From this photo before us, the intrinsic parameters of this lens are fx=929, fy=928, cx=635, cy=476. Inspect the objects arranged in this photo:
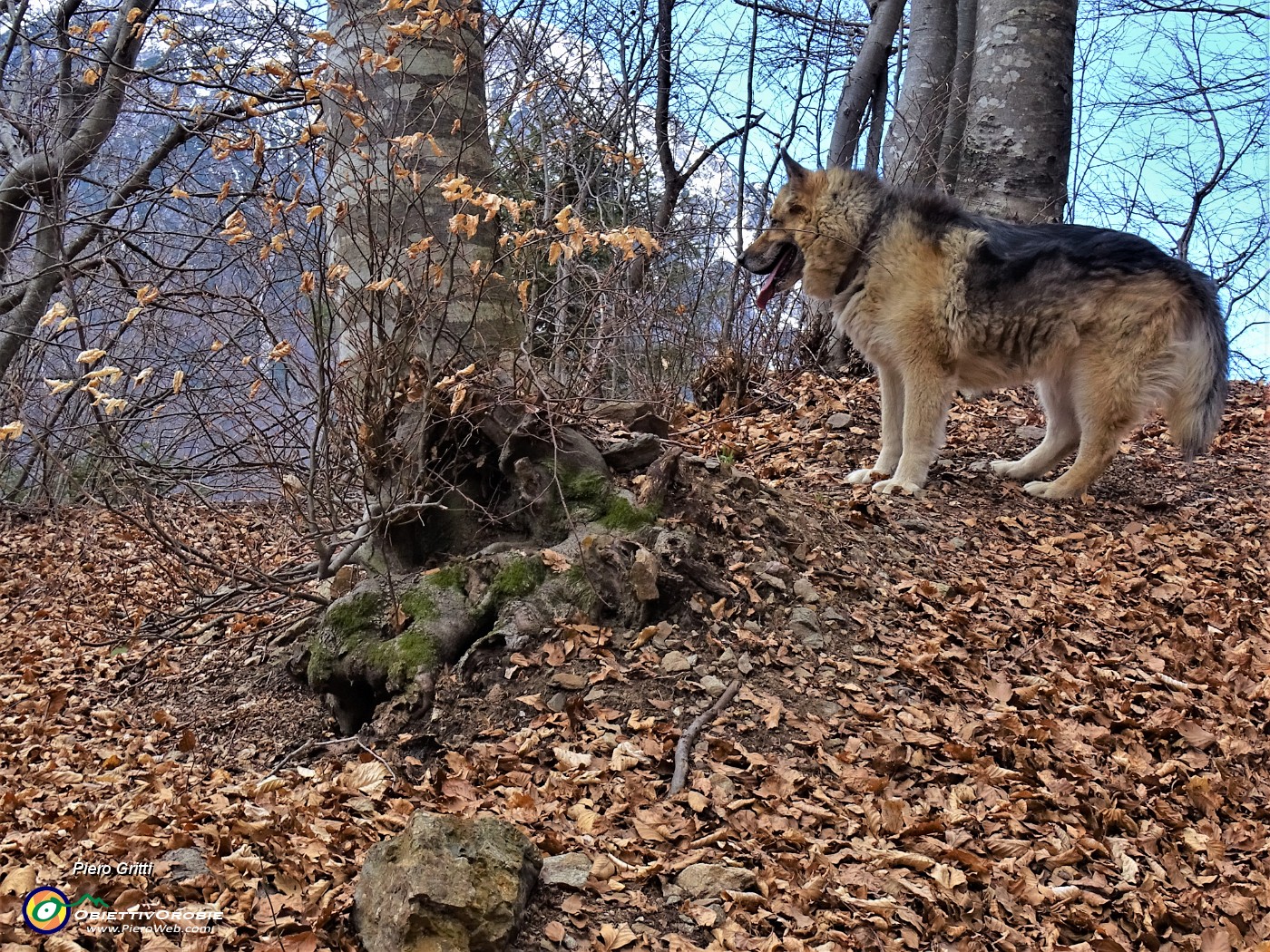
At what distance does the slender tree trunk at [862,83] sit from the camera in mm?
9312

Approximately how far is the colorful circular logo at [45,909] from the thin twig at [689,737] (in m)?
1.85

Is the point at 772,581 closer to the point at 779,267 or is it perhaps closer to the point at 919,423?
the point at 919,423

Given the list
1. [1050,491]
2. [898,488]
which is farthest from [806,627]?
[1050,491]

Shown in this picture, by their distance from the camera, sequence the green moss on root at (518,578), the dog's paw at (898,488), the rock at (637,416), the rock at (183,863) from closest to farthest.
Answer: the rock at (183,863) < the green moss on root at (518,578) < the rock at (637,416) < the dog's paw at (898,488)

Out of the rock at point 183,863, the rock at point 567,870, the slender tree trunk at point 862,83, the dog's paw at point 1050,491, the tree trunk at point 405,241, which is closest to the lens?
the rock at point 183,863

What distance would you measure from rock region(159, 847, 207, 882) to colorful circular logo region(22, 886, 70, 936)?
0.85 ft

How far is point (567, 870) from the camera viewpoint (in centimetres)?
285

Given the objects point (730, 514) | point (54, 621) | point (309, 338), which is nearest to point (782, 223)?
point (730, 514)

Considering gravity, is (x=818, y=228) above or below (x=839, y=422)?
above

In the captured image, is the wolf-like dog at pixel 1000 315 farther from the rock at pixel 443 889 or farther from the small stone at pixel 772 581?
the rock at pixel 443 889

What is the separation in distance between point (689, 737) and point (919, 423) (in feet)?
9.58

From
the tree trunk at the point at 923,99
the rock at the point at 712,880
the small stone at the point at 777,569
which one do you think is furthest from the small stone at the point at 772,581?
the tree trunk at the point at 923,99

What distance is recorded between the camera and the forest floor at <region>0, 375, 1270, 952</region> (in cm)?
277

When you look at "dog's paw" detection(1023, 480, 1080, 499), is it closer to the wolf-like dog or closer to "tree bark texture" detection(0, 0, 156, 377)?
the wolf-like dog
